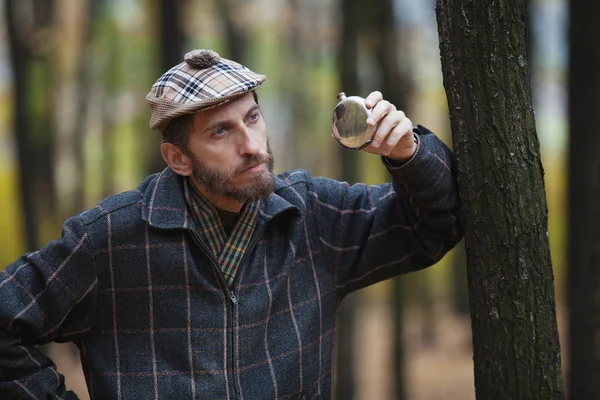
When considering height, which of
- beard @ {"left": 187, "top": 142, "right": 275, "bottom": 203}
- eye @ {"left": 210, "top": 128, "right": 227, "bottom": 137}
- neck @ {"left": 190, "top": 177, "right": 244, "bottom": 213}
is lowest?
neck @ {"left": 190, "top": 177, "right": 244, "bottom": 213}

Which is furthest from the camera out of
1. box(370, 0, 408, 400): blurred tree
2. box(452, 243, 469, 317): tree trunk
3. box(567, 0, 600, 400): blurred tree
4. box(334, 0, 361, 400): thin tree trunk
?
box(452, 243, 469, 317): tree trunk

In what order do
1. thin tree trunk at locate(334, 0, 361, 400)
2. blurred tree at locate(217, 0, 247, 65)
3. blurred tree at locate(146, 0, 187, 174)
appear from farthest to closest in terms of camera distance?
blurred tree at locate(217, 0, 247, 65), blurred tree at locate(146, 0, 187, 174), thin tree trunk at locate(334, 0, 361, 400)

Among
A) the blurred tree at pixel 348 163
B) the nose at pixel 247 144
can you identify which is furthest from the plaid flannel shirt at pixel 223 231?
the blurred tree at pixel 348 163

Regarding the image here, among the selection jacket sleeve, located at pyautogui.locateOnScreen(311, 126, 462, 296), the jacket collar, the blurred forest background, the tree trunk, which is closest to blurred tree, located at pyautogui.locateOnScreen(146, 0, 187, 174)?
the blurred forest background

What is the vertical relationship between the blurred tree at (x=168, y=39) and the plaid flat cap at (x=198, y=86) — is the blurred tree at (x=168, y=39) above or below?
above

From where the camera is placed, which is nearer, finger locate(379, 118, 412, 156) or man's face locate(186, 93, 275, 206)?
finger locate(379, 118, 412, 156)

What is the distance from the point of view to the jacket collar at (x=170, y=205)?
8.94ft

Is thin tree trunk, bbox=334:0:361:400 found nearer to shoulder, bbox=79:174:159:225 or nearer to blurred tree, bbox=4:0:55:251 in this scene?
shoulder, bbox=79:174:159:225

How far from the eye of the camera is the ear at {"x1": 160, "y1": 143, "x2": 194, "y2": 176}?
280 cm

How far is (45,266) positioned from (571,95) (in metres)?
4.15

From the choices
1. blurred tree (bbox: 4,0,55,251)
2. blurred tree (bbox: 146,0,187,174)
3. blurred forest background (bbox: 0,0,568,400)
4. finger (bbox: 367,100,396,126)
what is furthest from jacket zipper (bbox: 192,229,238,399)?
blurred tree (bbox: 4,0,55,251)

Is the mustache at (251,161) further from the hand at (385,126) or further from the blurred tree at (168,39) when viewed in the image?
the blurred tree at (168,39)

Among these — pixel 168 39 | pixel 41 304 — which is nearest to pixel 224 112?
pixel 41 304

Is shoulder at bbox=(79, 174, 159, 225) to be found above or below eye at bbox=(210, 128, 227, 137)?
below
